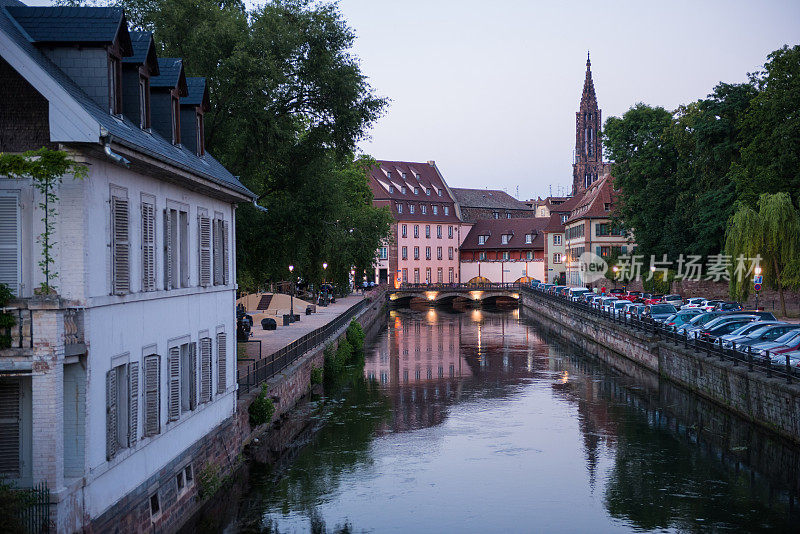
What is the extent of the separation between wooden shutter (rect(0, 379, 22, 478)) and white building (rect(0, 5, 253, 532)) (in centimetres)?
2

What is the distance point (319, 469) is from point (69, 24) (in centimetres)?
1400

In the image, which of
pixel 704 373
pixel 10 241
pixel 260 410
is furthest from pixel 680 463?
pixel 10 241

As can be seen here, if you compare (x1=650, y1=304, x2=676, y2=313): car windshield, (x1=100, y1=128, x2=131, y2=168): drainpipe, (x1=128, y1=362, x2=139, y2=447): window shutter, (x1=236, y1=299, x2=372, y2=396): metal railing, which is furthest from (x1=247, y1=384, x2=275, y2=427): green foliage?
(x1=650, y1=304, x2=676, y2=313): car windshield

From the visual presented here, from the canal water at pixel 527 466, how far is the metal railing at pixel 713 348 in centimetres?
195

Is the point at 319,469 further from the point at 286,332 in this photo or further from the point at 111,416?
the point at 286,332

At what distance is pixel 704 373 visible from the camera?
31781 mm

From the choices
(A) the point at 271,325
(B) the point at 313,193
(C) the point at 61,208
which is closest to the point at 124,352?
(C) the point at 61,208

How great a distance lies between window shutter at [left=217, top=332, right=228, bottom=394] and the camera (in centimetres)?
2070

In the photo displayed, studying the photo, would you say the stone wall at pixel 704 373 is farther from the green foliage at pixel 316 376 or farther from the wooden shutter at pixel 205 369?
the wooden shutter at pixel 205 369

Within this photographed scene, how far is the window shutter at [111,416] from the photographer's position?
Answer: 13.4 m

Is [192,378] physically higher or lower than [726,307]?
higher

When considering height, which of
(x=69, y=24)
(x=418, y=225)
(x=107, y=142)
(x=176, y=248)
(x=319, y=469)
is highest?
(x=418, y=225)

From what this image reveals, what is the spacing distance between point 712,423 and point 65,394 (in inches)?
899

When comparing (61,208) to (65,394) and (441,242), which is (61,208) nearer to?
(65,394)
